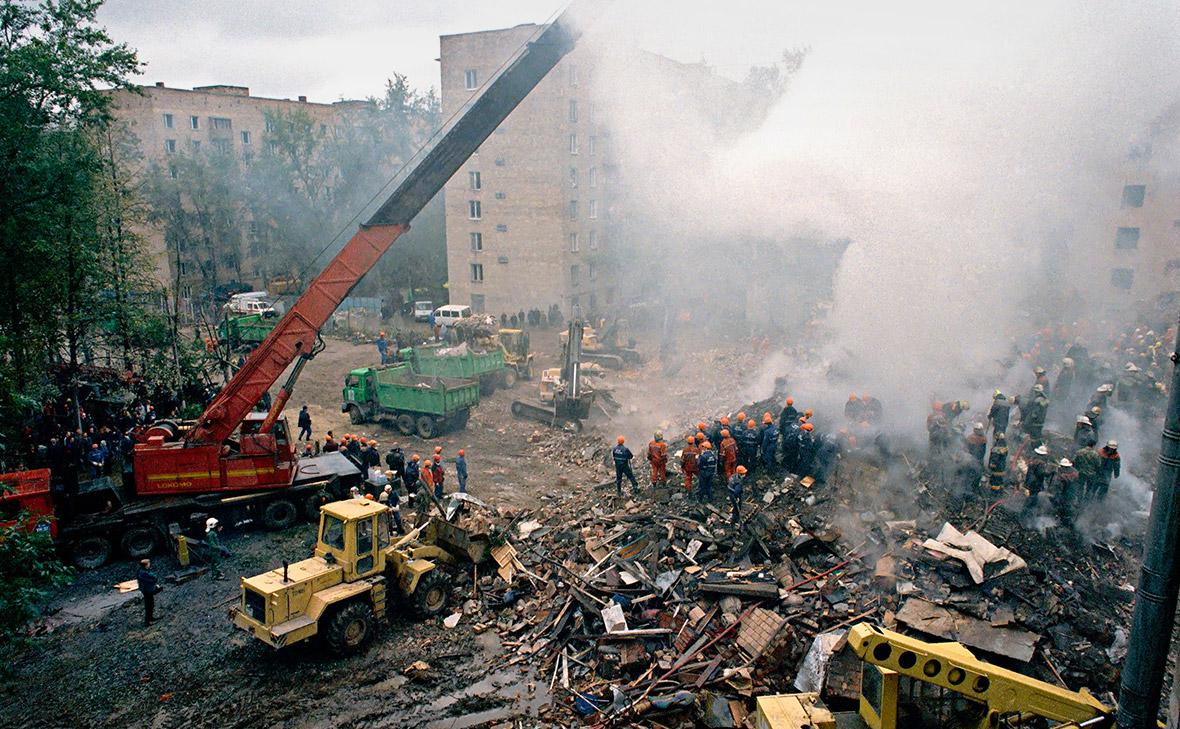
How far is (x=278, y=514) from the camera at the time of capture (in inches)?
601

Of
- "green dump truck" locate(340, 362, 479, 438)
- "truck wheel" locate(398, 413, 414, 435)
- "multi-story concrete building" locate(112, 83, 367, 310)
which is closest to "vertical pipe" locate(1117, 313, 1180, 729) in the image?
"green dump truck" locate(340, 362, 479, 438)

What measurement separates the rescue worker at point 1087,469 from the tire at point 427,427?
16203mm

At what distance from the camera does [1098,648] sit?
9359mm

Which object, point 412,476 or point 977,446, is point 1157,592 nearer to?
point 977,446

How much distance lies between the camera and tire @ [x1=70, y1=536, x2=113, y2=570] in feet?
43.8

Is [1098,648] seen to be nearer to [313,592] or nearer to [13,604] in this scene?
[313,592]

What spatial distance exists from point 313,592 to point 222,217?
46173 millimetres

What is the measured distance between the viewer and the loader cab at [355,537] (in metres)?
10.8

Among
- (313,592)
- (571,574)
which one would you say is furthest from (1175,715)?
(313,592)

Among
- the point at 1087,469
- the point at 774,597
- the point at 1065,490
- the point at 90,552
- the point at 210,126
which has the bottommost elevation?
the point at 90,552

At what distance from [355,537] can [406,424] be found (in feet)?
37.8

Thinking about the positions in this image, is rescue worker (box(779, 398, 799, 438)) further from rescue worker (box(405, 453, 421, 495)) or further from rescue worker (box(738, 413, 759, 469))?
rescue worker (box(405, 453, 421, 495))

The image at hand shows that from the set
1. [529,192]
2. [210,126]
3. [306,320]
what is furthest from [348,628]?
[210,126]

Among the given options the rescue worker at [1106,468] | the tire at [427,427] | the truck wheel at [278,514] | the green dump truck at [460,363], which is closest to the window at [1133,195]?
the rescue worker at [1106,468]
